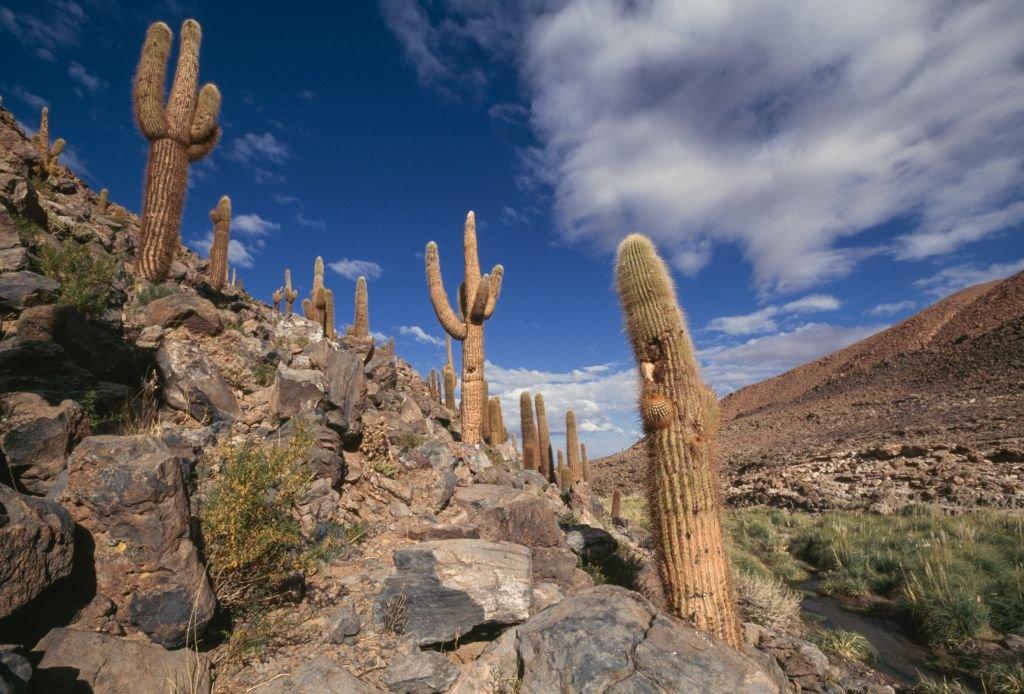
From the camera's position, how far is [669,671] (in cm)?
339

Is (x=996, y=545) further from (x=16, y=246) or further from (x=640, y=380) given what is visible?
(x=16, y=246)

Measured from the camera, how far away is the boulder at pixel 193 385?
546 centimetres

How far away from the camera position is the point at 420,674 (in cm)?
363

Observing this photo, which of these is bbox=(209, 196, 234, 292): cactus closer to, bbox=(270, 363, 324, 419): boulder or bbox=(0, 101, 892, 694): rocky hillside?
bbox=(0, 101, 892, 694): rocky hillside

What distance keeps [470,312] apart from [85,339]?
7.38 metres

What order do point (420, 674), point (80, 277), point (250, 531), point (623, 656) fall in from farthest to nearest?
point (80, 277) → point (250, 531) → point (420, 674) → point (623, 656)

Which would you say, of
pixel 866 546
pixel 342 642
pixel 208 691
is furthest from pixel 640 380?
pixel 866 546

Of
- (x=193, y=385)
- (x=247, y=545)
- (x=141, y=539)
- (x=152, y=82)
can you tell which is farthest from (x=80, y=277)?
(x=152, y=82)

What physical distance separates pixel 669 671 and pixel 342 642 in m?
2.53

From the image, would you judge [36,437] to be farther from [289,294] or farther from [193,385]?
[289,294]

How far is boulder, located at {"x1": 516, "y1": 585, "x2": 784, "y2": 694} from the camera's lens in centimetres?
333

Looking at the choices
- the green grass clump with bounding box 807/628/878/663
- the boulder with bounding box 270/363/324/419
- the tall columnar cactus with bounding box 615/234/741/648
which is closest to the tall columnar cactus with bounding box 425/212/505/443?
the boulder with bounding box 270/363/324/419

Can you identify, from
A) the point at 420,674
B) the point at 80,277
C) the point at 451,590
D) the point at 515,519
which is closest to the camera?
the point at 420,674

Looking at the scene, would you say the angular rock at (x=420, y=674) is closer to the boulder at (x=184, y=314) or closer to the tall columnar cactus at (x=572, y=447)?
the boulder at (x=184, y=314)
